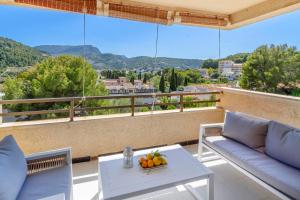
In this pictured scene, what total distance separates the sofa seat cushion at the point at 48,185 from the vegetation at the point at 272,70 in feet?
12.0

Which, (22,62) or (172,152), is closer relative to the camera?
(172,152)

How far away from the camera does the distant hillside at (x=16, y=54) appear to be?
284 cm

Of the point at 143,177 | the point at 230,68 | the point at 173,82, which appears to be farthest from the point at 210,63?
the point at 143,177

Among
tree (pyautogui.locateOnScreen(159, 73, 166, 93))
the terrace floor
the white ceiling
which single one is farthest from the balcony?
the white ceiling

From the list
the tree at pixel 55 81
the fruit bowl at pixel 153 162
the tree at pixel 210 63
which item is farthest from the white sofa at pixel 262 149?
the tree at pixel 55 81

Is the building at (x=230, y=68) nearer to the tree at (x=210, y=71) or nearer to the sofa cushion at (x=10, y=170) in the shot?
the tree at (x=210, y=71)

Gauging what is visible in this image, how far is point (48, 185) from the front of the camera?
1549 millimetres

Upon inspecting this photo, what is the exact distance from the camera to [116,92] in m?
3.27

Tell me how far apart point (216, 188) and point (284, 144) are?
33.1 inches

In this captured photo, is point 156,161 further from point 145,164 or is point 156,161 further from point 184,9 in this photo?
point 184,9

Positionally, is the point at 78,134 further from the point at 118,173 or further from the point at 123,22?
the point at 123,22

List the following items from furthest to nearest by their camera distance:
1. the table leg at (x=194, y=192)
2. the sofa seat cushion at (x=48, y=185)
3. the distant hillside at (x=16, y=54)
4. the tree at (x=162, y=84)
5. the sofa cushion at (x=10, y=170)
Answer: the tree at (x=162, y=84) → the distant hillside at (x=16, y=54) → the table leg at (x=194, y=192) → the sofa seat cushion at (x=48, y=185) → the sofa cushion at (x=10, y=170)

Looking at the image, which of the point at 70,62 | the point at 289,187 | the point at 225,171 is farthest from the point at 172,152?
the point at 70,62

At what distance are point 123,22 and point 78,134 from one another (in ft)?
6.55
